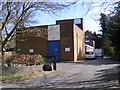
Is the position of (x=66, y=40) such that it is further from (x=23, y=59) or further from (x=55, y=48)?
(x=23, y=59)

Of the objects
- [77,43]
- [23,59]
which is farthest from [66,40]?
[23,59]

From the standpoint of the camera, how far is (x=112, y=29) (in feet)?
85.9

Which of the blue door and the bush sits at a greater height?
the blue door

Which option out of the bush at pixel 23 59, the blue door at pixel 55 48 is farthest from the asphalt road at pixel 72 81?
the blue door at pixel 55 48

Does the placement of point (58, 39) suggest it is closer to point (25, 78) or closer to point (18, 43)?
point (18, 43)

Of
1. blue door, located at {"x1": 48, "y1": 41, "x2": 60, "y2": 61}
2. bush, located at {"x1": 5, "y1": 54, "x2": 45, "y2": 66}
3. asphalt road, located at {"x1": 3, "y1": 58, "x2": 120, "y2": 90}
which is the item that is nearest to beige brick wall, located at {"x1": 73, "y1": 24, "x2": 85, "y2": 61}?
blue door, located at {"x1": 48, "y1": 41, "x2": 60, "y2": 61}

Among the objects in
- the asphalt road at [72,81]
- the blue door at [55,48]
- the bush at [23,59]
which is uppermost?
the blue door at [55,48]

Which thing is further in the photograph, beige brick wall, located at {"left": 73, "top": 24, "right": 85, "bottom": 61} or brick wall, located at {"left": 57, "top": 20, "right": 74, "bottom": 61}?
beige brick wall, located at {"left": 73, "top": 24, "right": 85, "bottom": 61}

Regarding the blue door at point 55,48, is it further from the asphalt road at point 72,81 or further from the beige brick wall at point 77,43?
the asphalt road at point 72,81

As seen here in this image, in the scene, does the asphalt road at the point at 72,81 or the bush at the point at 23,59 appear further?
the bush at the point at 23,59

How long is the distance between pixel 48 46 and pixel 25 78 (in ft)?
50.8

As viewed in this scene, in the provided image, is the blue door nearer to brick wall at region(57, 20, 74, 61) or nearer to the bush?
brick wall at region(57, 20, 74, 61)

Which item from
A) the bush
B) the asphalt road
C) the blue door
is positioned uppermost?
the blue door

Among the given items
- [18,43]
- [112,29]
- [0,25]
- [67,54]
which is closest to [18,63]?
[0,25]
